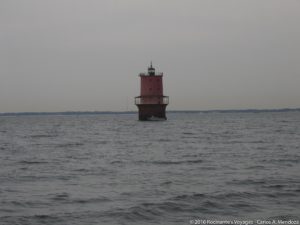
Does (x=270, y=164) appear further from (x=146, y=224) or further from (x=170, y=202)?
(x=146, y=224)

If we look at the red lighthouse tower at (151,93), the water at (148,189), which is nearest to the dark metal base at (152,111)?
the red lighthouse tower at (151,93)

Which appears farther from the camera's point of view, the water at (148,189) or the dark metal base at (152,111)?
the dark metal base at (152,111)

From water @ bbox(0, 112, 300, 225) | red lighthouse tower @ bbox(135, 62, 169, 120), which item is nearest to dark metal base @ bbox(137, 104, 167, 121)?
red lighthouse tower @ bbox(135, 62, 169, 120)

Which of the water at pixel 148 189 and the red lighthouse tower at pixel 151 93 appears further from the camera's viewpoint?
the red lighthouse tower at pixel 151 93

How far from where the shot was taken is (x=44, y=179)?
599 inches

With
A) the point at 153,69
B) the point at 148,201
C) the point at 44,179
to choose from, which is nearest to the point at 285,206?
the point at 148,201

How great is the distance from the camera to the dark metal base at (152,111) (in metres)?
64.1

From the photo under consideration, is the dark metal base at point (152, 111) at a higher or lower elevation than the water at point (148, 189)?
higher

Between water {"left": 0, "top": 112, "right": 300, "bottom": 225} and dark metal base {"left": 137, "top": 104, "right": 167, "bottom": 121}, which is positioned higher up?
dark metal base {"left": 137, "top": 104, "right": 167, "bottom": 121}

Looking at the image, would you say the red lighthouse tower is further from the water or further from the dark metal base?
the water

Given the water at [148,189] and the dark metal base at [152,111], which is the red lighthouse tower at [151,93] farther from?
the water at [148,189]

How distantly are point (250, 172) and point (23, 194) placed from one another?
6686mm

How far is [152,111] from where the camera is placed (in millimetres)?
64625

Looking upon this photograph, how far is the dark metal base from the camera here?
64.1 m
